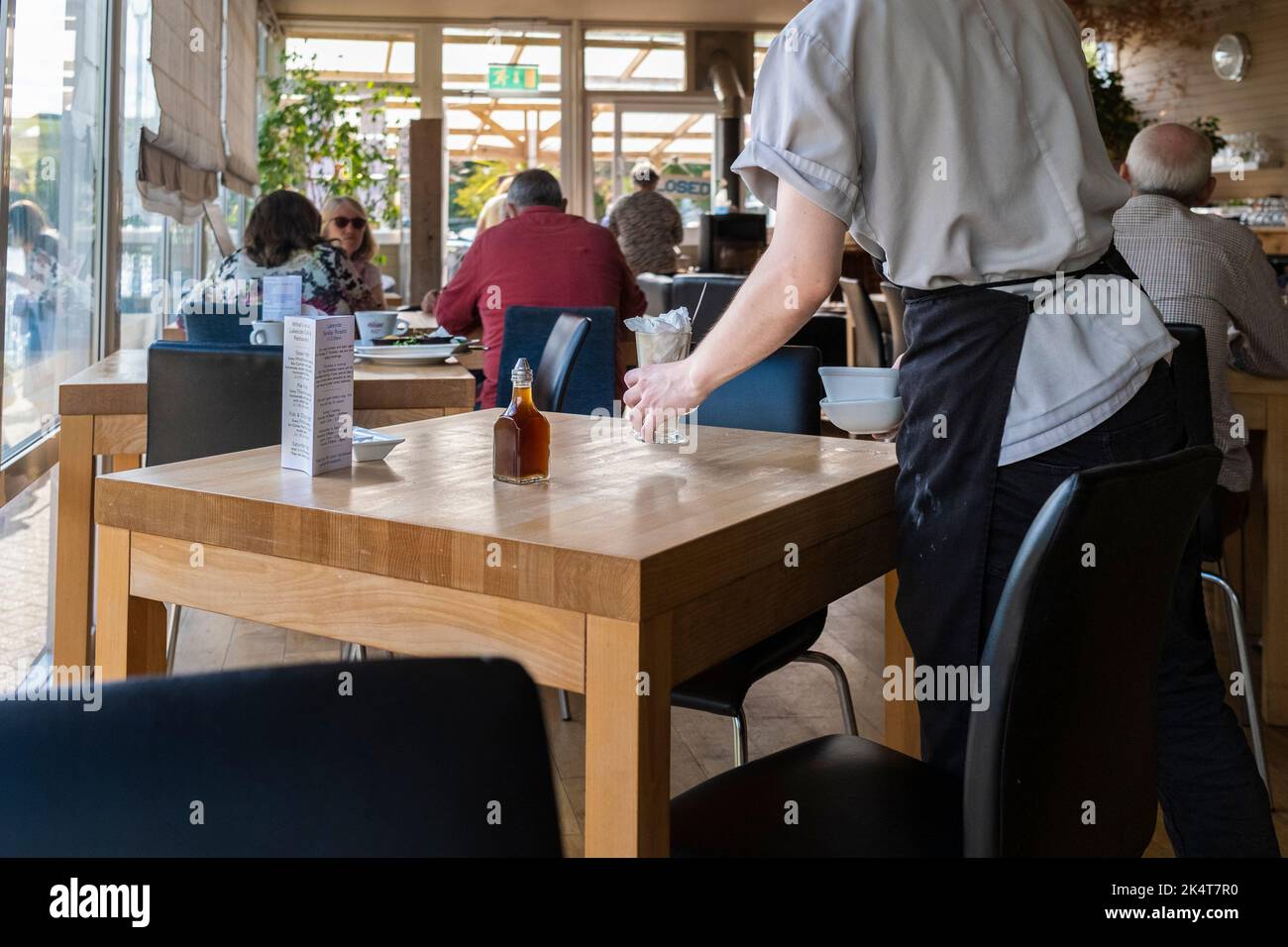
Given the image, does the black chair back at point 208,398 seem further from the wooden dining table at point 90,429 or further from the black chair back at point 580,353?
the black chair back at point 580,353

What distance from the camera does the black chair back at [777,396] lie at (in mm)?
2436

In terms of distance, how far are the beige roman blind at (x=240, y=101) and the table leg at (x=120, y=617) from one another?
5.80 meters

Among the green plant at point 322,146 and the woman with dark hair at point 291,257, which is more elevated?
the green plant at point 322,146

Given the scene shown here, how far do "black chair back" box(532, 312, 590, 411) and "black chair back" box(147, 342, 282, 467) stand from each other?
1.80 ft

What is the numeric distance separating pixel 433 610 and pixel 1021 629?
22.3 inches

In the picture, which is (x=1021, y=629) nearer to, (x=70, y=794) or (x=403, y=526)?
(x=403, y=526)

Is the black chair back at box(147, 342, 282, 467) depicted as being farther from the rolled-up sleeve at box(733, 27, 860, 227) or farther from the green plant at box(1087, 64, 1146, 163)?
the green plant at box(1087, 64, 1146, 163)

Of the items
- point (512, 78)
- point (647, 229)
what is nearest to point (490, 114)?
point (512, 78)

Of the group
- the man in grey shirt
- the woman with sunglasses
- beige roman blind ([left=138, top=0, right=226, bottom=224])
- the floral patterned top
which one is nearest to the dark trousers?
the man in grey shirt

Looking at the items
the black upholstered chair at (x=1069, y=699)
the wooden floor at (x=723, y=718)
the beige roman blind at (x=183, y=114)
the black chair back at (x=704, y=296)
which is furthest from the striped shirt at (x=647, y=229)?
the black upholstered chair at (x=1069, y=699)

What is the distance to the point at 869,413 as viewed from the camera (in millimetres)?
1765

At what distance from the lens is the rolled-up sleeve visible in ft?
4.88

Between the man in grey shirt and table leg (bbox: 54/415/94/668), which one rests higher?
the man in grey shirt
